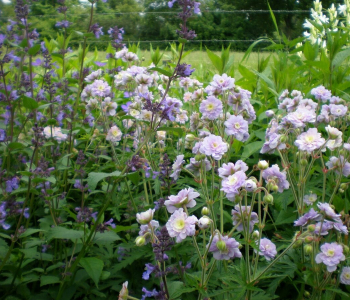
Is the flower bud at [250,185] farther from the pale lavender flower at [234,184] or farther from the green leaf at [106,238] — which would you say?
the green leaf at [106,238]

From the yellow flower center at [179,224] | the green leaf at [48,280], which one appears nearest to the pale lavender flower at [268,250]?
the yellow flower center at [179,224]

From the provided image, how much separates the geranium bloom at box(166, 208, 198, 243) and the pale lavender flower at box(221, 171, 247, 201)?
0.15 meters

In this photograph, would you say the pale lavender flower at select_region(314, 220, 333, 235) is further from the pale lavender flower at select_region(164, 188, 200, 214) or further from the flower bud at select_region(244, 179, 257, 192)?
the pale lavender flower at select_region(164, 188, 200, 214)

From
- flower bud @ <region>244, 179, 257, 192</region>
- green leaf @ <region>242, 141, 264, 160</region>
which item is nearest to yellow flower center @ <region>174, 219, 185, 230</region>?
flower bud @ <region>244, 179, 257, 192</region>

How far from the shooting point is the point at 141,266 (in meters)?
1.97

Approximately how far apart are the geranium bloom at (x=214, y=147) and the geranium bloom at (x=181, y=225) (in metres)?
0.28

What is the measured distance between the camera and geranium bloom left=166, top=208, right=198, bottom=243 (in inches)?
47.4

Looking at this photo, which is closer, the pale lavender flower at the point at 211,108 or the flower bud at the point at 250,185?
the flower bud at the point at 250,185

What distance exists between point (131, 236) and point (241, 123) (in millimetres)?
979

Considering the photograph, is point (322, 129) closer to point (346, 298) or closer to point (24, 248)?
point (346, 298)

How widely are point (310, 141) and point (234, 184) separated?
46 centimetres

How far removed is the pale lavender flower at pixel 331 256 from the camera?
4.39ft

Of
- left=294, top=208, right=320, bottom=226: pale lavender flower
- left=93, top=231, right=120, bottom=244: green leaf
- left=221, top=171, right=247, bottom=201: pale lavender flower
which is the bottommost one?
left=93, top=231, right=120, bottom=244: green leaf

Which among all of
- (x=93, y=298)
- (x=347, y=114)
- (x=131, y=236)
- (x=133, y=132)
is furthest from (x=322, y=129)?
(x=93, y=298)
